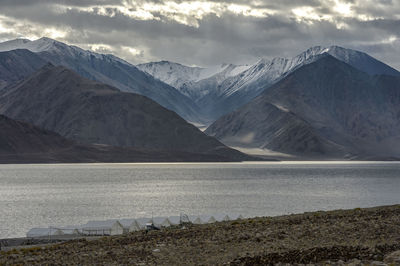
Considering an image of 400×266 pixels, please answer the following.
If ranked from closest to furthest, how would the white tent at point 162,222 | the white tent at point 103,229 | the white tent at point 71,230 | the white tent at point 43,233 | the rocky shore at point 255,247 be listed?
the rocky shore at point 255,247
the white tent at point 103,229
the white tent at point 43,233
the white tent at point 71,230
the white tent at point 162,222

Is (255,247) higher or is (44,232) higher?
(255,247)

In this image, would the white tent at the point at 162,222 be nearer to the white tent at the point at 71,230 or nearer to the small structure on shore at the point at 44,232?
the white tent at the point at 71,230

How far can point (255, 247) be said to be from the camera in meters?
26.5

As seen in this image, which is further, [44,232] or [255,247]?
[44,232]

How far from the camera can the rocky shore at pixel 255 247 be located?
2333cm

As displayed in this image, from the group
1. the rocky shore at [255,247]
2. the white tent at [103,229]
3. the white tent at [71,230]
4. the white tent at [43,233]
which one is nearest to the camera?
the rocky shore at [255,247]

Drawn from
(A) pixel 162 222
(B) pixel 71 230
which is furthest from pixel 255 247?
(B) pixel 71 230

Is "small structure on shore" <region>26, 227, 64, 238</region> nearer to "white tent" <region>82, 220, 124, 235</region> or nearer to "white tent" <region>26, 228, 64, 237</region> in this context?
"white tent" <region>26, 228, 64, 237</region>

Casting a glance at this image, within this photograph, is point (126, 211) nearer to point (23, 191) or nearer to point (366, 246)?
point (23, 191)

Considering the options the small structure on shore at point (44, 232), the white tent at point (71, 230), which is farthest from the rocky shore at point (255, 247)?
the small structure on shore at point (44, 232)

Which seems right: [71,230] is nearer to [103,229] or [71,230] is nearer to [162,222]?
[103,229]

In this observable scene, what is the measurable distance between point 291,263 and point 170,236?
11.6m

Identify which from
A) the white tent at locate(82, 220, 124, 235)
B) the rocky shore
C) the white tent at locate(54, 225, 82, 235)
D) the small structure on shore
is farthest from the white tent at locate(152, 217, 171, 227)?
the rocky shore

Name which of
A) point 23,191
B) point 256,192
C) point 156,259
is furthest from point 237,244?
point 23,191
